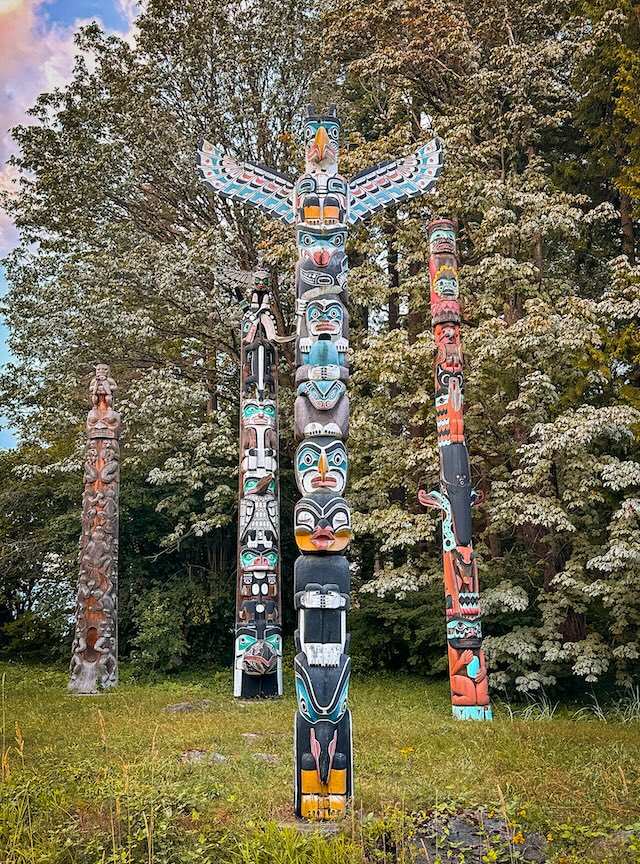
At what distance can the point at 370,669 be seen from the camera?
1377cm

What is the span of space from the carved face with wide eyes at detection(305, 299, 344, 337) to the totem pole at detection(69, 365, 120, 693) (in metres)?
6.47

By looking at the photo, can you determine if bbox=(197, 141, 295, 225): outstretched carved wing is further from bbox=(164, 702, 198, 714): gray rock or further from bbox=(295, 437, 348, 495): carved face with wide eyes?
bbox=(164, 702, 198, 714): gray rock

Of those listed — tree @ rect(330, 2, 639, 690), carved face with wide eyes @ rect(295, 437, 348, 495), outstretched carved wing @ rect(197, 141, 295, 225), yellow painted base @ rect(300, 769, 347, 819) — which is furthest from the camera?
tree @ rect(330, 2, 639, 690)

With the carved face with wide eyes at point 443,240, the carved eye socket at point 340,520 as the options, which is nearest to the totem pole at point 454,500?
the carved face with wide eyes at point 443,240

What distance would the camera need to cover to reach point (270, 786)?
17.3 feet

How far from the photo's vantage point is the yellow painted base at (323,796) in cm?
451

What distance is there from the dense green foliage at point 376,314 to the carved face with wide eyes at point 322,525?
18.0 ft

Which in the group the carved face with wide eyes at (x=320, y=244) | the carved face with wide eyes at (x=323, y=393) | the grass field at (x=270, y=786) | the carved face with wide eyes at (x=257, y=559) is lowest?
the grass field at (x=270, y=786)

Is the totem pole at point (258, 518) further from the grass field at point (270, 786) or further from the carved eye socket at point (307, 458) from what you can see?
the carved eye socket at point (307, 458)

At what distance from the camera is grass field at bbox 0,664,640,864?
3932mm

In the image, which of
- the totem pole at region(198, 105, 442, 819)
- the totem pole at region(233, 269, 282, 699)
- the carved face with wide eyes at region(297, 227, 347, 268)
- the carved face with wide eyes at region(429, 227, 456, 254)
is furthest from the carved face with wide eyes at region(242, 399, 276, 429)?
the carved face with wide eyes at region(297, 227, 347, 268)

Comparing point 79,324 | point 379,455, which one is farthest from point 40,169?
point 379,455

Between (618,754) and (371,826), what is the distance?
3051 millimetres

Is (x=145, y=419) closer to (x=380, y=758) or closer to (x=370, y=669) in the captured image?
(x=370, y=669)
